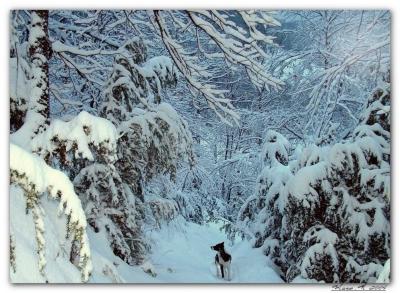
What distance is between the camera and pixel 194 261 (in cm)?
329

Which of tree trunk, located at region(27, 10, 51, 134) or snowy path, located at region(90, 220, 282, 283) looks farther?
snowy path, located at region(90, 220, 282, 283)

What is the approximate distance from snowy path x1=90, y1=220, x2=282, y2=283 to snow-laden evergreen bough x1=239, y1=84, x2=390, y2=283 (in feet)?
0.37

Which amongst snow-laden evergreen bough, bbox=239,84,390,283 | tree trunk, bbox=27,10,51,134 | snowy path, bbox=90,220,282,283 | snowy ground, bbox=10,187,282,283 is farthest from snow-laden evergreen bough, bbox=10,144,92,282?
snow-laden evergreen bough, bbox=239,84,390,283

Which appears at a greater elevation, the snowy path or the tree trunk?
the tree trunk

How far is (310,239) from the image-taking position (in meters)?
3.32

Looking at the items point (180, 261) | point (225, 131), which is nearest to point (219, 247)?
point (180, 261)

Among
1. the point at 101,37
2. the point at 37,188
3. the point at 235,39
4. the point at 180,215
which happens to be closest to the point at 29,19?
the point at 101,37

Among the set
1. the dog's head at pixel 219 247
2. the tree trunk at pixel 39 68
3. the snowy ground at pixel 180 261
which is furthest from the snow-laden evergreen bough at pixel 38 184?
the dog's head at pixel 219 247

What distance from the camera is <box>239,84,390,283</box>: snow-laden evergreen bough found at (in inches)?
126

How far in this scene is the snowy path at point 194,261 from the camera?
3.21m

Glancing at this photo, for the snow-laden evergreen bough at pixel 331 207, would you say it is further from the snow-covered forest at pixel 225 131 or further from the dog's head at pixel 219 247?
the dog's head at pixel 219 247

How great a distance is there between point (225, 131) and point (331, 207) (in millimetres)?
924

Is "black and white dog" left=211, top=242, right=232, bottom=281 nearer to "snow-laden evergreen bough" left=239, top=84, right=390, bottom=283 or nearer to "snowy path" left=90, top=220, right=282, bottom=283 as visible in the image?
"snowy path" left=90, top=220, right=282, bottom=283

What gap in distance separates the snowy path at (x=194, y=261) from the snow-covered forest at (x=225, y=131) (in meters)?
0.01
